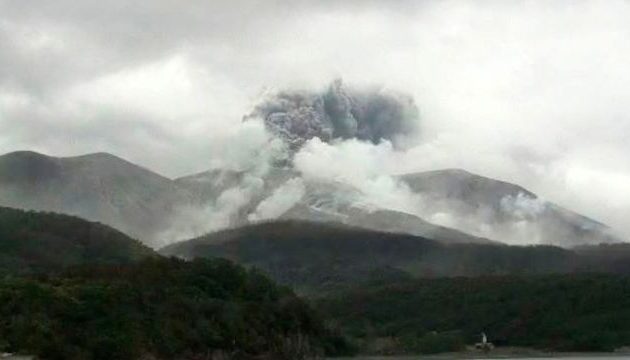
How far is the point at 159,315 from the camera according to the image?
147 metres

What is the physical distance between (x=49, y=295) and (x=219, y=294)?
36.3 m

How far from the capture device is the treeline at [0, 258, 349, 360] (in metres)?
132

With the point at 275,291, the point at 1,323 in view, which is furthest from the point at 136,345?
the point at 275,291

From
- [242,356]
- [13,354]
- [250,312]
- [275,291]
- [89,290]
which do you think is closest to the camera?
[13,354]

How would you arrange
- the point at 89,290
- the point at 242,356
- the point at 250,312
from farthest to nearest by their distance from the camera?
the point at 250,312
the point at 242,356
the point at 89,290

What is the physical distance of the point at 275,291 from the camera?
181375mm

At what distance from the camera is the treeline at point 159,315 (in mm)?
132175

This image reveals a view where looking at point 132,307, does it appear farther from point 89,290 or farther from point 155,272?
point 155,272

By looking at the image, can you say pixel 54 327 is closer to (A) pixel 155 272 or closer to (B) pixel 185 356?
(B) pixel 185 356

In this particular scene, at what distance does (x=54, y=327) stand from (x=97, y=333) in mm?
5027

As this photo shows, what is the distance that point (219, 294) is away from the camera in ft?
564

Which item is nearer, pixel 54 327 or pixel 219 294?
pixel 54 327

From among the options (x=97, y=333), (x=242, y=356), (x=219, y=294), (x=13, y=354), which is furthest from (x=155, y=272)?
(x=13, y=354)

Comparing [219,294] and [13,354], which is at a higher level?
[219,294]
